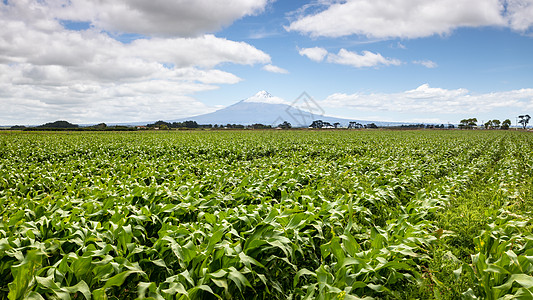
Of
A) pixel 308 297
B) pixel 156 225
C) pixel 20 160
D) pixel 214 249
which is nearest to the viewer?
pixel 308 297

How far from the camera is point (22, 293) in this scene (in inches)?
105

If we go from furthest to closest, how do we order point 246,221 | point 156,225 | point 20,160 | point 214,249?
point 20,160 → point 156,225 → point 246,221 → point 214,249

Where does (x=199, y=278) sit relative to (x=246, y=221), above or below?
below

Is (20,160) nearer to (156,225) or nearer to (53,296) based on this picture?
(156,225)

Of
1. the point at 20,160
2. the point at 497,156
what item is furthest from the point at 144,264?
the point at 497,156

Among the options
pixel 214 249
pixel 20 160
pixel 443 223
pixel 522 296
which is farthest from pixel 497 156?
pixel 20 160

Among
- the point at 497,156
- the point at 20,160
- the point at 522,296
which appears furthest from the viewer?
the point at 497,156

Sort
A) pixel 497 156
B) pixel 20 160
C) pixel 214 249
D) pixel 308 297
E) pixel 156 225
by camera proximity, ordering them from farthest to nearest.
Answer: pixel 497 156 → pixel 20 160 → pixel 156 225 → pixel 214 249 → pixel 308 297

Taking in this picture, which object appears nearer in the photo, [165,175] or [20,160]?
[165,175]

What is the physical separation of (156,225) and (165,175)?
5.94 metres

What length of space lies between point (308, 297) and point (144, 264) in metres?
2.14

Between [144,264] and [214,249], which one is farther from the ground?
[214,249]

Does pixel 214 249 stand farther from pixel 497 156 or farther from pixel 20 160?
pixel 497 156

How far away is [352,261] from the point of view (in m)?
3.13
